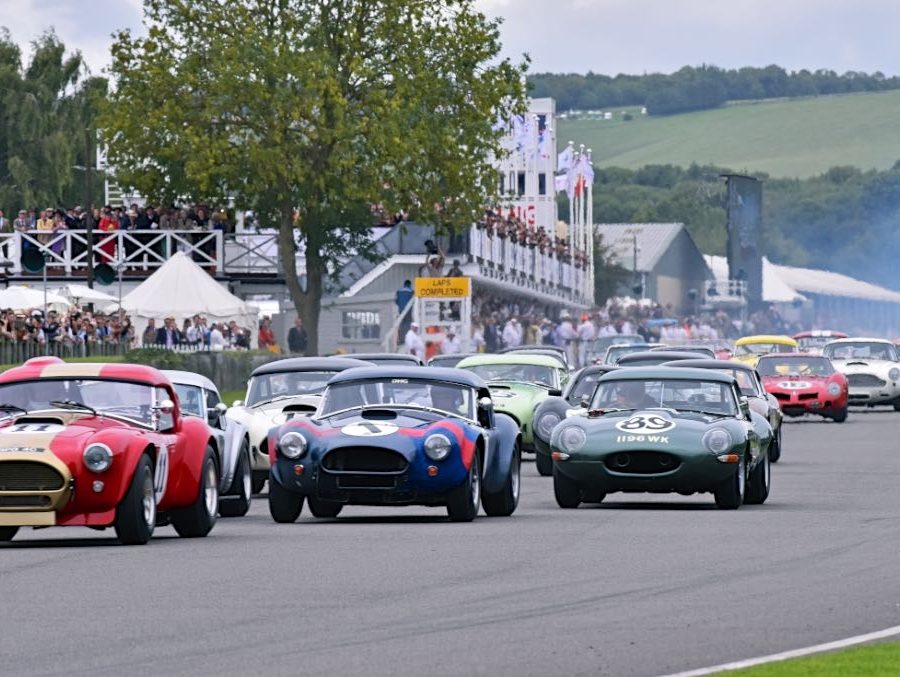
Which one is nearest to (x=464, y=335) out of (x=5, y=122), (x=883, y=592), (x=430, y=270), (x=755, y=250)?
(x=430, y=270)

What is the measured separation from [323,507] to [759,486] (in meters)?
4.31

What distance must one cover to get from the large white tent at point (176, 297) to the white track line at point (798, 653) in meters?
40.9

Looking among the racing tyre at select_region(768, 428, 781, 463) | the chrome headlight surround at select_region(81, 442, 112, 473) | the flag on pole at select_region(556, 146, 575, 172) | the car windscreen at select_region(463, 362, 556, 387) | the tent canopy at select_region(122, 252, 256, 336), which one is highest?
the flag on pole at select_region(556, 146, 575, 172)

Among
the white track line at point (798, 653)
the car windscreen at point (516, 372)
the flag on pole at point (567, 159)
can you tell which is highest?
the flag on pole at point (567, 159)

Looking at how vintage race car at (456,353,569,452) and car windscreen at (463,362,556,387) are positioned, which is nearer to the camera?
vintage race car at (456,353,569,452)

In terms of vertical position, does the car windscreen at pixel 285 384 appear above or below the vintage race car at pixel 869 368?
above

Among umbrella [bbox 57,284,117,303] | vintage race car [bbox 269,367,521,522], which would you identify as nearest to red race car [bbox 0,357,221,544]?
vintage race car [bbox 269,367,521,522]

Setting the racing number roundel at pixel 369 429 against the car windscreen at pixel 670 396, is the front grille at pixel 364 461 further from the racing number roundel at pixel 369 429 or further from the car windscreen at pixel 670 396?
the car windscreen at pixel 670 396

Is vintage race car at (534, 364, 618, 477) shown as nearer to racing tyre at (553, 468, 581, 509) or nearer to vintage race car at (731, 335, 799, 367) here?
racing tyre at (553, 468, 581, 509)

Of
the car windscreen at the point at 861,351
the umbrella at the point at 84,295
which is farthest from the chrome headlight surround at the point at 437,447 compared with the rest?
the umbrella at the point at 84,295

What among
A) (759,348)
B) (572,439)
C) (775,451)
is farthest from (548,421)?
(759,348)

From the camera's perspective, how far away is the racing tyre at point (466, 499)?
19031mm

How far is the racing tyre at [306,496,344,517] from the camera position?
771 inches

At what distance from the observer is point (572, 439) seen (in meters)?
20.8
